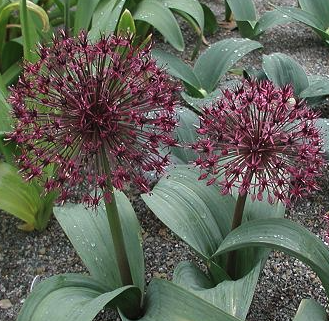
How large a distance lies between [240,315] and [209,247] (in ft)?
1.04

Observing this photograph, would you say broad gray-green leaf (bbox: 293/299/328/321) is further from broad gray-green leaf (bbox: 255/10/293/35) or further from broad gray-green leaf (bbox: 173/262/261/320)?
broad gray-green leaf (bbox: 255/10/293/35)

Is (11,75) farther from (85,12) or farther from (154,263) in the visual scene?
(154,263)

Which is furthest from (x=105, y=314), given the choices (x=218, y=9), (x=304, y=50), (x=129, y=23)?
(x=218, y=9)

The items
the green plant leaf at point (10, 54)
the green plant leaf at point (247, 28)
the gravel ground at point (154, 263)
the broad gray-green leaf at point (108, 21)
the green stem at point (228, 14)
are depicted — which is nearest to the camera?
the gravel ground at point (154, 263)

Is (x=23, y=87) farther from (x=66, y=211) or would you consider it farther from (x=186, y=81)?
(x=186, y=81)

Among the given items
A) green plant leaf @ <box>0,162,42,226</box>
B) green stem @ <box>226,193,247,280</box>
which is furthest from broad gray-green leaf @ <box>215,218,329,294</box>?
green plant leaf @ <box>0,162,42,226</box>

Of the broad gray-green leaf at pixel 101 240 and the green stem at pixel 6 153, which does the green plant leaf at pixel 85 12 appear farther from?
the broad gray-green leaf at pixel 101 240

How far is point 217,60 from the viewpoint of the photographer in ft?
9.41

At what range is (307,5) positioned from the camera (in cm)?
341

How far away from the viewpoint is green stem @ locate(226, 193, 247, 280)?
1739mm

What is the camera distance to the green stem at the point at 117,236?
1.52 metres

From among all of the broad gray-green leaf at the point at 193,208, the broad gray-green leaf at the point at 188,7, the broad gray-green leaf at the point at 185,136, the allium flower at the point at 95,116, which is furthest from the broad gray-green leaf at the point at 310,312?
the broad gray-green leaf at the point at 188,7

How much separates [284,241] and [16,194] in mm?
1035

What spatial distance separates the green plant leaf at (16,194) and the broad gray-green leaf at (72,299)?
57 cm
